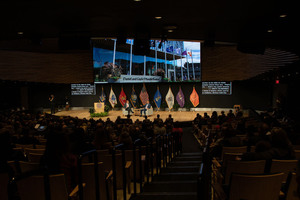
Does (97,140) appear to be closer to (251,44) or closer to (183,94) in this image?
(251,44)

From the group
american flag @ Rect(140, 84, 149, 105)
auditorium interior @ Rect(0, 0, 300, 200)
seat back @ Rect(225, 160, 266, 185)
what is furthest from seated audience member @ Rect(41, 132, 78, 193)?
american flag @ Rect(140, 84, 149, 105)

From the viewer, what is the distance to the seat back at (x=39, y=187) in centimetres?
198

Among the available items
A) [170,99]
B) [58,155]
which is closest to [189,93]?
[170,99]

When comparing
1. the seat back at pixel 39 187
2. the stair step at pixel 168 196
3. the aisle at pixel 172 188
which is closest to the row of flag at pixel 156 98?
the aisle at pixel 172 188

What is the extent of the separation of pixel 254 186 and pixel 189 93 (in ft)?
57.8

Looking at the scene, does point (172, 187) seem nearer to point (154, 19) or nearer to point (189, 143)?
point (154, 19)

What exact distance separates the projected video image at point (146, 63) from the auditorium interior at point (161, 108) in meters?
0.12

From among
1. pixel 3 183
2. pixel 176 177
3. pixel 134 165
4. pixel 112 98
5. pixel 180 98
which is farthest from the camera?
pixel 112 98

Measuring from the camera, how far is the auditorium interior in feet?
7.64

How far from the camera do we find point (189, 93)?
19.5 metres

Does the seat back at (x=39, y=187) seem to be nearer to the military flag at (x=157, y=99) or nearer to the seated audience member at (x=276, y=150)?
the seated audience member at (x=276, y=150)

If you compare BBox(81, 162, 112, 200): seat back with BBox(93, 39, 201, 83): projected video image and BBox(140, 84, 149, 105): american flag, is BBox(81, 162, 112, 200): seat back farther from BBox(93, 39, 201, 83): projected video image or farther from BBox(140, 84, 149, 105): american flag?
BBox(140, 84, 149, 105): american flag

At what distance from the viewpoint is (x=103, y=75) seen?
20.4 m

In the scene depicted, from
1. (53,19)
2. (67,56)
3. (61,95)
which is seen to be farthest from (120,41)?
(61,95)
